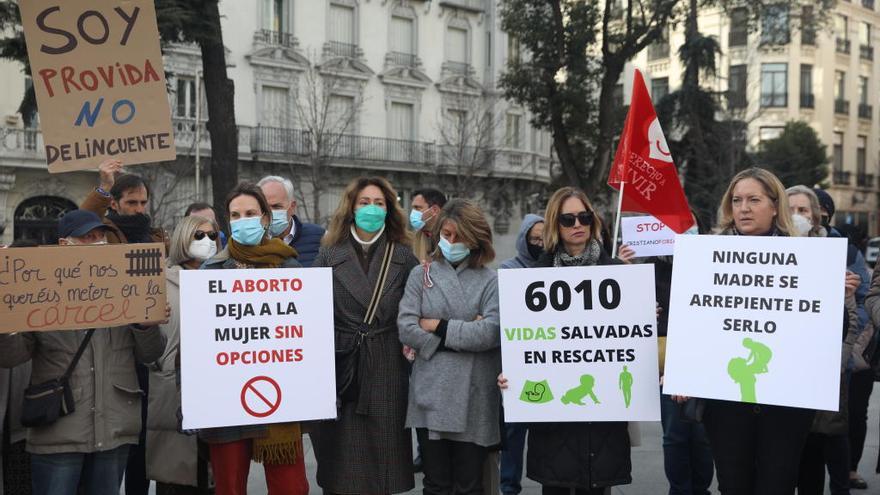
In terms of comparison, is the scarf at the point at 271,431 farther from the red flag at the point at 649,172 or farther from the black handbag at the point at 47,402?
the red flag at the point at 649,172

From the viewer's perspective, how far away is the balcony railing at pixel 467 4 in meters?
36.8

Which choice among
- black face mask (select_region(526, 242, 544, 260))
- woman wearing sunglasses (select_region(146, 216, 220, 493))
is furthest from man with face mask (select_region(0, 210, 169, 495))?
black face mask (select_region(526, 242, 544, 260))

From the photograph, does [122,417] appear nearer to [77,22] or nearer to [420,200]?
[77,22]

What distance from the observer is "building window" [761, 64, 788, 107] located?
5416 cm

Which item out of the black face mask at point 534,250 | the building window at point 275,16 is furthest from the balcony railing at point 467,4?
the black face mask at point 534,250

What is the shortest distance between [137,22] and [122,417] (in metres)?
2.13

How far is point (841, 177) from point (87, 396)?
194 feet

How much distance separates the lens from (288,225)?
595 centimetres

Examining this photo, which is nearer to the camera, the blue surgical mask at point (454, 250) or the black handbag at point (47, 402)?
the black handbag at point (47, 402)

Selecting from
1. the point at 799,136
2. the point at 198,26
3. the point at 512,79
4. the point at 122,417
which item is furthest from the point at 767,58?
the point at 122,417

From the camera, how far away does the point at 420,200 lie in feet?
24.0

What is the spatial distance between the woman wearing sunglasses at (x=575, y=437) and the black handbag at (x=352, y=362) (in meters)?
0.74

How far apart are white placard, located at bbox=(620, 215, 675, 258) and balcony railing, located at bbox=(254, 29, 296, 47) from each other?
1051 inches

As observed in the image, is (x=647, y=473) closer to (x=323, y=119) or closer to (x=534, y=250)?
(x=534, y=250)
